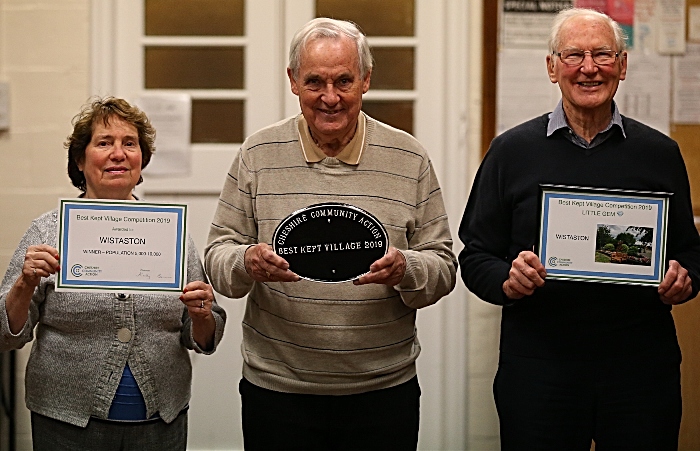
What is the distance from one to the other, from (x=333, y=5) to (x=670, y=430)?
2.08 meters

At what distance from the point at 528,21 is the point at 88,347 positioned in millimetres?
2101

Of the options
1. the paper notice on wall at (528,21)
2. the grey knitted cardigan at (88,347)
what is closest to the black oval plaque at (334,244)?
the grey knitted cardigan at (88,347)

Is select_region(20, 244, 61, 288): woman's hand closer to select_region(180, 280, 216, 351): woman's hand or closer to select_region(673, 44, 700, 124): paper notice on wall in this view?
select_region(180, 280, 216, 351): woman's hand

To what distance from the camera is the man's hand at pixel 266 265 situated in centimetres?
181

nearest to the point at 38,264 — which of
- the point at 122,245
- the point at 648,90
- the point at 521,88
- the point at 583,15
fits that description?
the point at 122,245

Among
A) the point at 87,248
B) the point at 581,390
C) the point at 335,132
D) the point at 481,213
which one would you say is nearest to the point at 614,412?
the point at 581,390

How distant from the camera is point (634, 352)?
197cm

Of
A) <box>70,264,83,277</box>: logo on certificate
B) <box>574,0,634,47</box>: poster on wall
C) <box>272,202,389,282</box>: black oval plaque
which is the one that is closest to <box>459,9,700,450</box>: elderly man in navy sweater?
<box>272,202,389,282</box>: black oval plaque

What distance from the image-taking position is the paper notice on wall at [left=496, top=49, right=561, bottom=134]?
321 cm

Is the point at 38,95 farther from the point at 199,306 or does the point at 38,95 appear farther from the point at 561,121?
the point at 561,121

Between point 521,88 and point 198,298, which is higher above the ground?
point 521,88

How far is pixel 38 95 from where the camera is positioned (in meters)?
3.26

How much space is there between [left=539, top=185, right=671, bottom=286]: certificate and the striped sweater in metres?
0.26

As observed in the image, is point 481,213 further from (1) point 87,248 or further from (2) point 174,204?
(1) point 87,248
